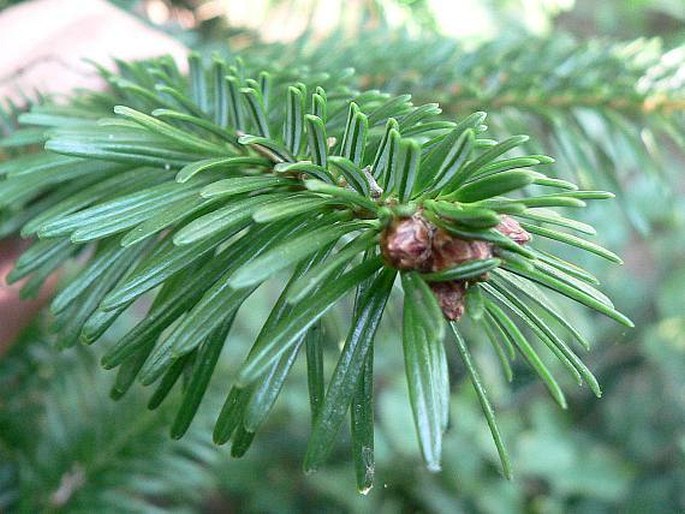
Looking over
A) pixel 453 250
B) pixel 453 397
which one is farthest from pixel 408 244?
pixel 453 397

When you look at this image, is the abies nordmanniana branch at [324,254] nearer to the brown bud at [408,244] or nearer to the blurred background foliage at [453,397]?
the brown bud at [408,244]

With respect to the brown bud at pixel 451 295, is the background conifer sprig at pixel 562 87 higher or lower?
higher

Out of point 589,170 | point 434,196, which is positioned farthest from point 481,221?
point 589,170

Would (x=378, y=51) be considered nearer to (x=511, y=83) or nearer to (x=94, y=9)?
(x=511, y=83)

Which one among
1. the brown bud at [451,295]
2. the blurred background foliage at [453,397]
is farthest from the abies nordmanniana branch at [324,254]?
the blurred background foliage at [453,397]

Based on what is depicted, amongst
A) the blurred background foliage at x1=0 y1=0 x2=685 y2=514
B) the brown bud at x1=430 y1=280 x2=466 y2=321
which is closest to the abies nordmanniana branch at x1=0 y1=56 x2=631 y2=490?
the brown bud at x1=430 y1=280 x2=466 y2=321
